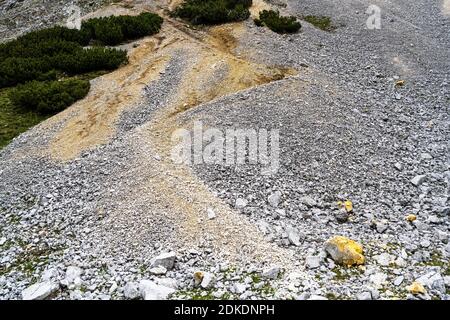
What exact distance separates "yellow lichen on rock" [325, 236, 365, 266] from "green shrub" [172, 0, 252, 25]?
57.4ft

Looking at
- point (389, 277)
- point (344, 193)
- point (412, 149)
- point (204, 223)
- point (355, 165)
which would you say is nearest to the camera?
point (389, 277)

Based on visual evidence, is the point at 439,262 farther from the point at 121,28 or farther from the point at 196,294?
the point at 121,28

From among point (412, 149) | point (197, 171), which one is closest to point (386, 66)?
point (412, 149)

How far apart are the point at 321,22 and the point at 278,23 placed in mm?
3680

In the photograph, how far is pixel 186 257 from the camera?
10.8 m

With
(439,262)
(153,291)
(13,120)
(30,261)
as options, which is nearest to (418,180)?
(439,262)

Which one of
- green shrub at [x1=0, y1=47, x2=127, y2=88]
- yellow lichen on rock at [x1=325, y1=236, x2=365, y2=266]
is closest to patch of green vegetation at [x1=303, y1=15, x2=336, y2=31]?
green shrub at [x1=0, y1=47, x2=127, y2=88]

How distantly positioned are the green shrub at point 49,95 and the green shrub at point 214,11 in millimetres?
8530

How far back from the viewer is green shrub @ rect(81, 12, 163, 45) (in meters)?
24.0

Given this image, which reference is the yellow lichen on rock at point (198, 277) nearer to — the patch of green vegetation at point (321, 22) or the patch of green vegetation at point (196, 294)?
the patch of green vegetation at point (196, 294)

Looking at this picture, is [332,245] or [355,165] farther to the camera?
[355,165]
